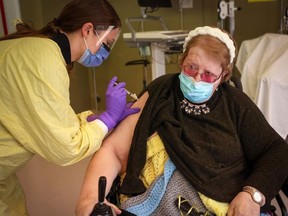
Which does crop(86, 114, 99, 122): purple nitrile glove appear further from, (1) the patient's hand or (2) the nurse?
(1) the patient's hand

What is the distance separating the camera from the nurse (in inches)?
44.3

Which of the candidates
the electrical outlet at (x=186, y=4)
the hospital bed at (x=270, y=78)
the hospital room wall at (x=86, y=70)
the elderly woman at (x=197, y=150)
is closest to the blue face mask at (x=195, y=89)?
the elderly woman at (x=197, y=150)

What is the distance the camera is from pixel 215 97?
4.47 feet

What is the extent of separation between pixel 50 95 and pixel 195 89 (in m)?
0.54

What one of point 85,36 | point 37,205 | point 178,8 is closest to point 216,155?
point 85,36

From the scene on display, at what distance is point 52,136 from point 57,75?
0.69 ft

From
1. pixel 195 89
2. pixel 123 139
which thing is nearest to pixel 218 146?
pixel 195 89

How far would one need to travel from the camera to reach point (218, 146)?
1.26 metres

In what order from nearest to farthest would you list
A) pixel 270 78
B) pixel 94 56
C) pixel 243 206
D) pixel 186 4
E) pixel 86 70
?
pixel 243 206 < pixel 94 56 < pixel 270 78 < pixel 186 4 < pixel 86 70

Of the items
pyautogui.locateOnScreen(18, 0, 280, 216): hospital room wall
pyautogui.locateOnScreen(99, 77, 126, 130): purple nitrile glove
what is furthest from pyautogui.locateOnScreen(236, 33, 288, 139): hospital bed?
pyautogui.locateOnScreen(99, 77, 126, 130): purple nitrile glove

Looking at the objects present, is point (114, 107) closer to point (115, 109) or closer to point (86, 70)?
point (115, 109)

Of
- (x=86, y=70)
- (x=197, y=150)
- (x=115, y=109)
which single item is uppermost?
(x=115, y=109)

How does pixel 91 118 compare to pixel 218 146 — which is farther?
pixel 91 118

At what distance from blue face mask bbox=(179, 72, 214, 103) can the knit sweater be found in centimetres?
5
